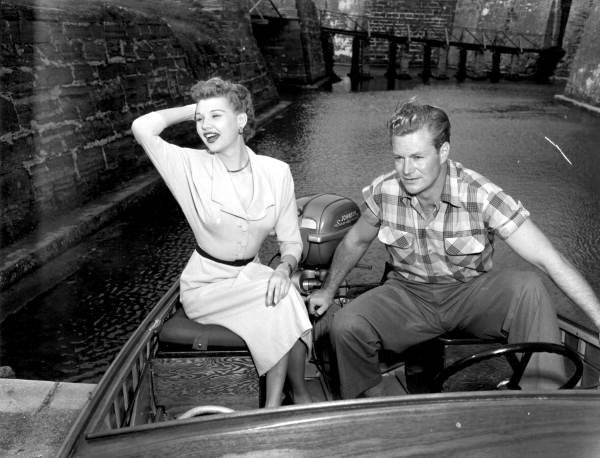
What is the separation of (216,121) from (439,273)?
126 centimetres

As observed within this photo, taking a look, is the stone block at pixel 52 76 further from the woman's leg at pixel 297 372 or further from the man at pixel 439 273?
the woman's leg at pixel 297 372

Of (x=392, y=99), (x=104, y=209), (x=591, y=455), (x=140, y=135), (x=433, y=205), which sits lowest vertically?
(x=392, y=99)

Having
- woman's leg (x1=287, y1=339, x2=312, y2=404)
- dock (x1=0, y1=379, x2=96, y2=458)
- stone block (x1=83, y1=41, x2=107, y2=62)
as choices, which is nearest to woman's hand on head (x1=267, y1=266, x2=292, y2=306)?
woman's leg (x1=287, y1=339, x2=312, y2=404)

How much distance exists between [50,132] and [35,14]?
1341mm

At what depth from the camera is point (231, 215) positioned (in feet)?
10.5

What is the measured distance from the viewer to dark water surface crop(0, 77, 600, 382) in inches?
211

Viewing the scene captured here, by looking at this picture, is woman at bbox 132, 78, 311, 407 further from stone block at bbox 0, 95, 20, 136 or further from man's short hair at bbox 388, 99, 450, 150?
stone block at bbox 0, 95, 20, 136

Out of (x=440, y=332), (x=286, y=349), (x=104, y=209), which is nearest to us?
(x=286, y=349)

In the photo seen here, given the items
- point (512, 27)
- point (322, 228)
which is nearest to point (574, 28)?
point (512, 27)

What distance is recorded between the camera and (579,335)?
293cm

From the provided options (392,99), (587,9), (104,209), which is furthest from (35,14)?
(587,9)

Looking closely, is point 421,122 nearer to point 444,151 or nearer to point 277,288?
point 444,151

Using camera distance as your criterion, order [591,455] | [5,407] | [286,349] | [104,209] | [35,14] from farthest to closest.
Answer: [104,209]
[35,14]
[5,407]
[286,349]
[591,455]

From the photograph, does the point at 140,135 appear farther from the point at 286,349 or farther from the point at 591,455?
the point at 591,455
